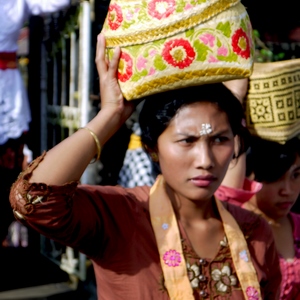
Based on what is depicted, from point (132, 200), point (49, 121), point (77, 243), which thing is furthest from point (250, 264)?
point (49, 121)

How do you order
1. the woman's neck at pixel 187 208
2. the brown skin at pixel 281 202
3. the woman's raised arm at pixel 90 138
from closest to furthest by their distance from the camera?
the woman's raised arm at pixel 90 138
the woman's neck at pixel 187 208
the brown skin at pixel 281 202

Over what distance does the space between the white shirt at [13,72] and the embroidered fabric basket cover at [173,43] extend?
226cm

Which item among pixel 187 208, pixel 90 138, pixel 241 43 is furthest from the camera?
pixel 187 208

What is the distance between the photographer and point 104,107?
223 centimetres

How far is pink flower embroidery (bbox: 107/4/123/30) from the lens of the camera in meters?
2.17

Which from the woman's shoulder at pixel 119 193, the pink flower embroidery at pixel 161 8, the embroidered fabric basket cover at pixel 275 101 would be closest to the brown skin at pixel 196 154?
the woman's shoulder at pixel 119 193

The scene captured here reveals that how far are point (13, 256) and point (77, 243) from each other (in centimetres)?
375

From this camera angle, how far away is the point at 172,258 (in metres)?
2.21

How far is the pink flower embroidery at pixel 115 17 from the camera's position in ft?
7.13

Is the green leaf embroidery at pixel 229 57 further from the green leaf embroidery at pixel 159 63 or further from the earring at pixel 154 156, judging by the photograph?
the earring at pixel 154 156

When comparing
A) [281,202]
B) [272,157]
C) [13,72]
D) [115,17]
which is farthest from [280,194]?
[13,72]

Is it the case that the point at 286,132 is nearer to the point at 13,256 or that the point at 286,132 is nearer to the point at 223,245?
the point at 223,245

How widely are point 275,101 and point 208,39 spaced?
2.84 ft

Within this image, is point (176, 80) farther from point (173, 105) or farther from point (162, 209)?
point (162, 209)
